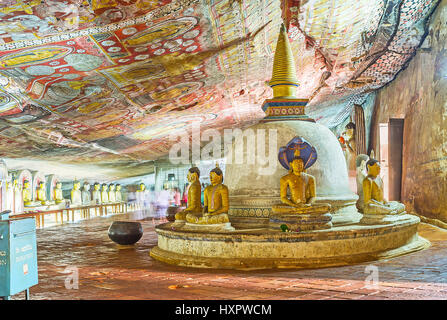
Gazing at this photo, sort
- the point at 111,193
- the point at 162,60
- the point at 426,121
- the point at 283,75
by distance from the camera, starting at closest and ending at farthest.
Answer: the point at 283,75
the point at 162,60
the point at 426,121
the point at 111,193

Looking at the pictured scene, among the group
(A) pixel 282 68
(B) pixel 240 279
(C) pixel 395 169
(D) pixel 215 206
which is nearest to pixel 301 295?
(B) pixel 240 279

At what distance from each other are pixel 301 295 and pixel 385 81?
12.3 m

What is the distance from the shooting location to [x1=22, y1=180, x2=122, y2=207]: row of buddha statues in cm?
1551

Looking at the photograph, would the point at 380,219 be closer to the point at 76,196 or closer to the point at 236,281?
the point at 236,281

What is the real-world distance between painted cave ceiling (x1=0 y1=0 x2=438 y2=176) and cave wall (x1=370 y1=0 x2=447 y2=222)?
2.02 feet

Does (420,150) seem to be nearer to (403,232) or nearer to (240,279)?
(403,232)

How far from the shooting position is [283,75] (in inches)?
332


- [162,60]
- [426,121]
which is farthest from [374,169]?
[162,60]

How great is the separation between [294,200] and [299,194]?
0.38 feet

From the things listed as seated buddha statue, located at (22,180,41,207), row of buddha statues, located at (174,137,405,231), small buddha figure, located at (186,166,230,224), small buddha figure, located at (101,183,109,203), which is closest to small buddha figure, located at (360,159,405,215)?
row of buddha statues, located at (174,137,405,231)

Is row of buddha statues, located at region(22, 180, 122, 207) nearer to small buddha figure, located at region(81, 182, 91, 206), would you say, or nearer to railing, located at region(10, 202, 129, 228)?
small buddha figure, located at region(81, 182, 91, 206)

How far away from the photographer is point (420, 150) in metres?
10.9

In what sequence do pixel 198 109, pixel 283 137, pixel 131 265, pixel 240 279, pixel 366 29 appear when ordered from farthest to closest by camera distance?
pixel 198 109
pixel 366 29
pixel 283 137
pixel 131 265
pixel 240 279

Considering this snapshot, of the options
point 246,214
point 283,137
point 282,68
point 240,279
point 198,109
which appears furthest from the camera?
point 198,109
